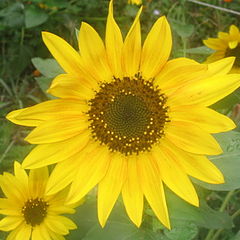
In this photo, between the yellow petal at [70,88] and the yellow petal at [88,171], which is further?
the yellow petal at [88,171]

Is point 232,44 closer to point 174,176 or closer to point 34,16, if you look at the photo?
point 174,176

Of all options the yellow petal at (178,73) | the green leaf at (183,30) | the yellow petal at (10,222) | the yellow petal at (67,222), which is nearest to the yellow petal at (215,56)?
the green leaf at (183,30)

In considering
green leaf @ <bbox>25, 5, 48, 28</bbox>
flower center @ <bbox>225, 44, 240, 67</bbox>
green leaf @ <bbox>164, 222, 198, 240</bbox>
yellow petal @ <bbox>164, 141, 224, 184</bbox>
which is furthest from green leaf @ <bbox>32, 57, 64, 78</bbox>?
green leaf @ <bbox>25, 5, 48, 28</bbox>

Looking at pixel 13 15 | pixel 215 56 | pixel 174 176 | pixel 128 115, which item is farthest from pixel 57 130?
pixel 13 15

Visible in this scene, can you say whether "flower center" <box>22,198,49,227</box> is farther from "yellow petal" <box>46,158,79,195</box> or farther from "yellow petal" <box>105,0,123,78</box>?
"yellow petal" <box>105,0,123,78</box>

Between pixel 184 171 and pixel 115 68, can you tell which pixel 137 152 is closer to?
pixel 184 171

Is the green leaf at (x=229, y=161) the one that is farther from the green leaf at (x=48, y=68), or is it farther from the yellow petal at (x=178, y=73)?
the green leaf at (x=48, y=68)

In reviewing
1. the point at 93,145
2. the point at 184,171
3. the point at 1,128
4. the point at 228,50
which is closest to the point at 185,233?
the point at 184,171
